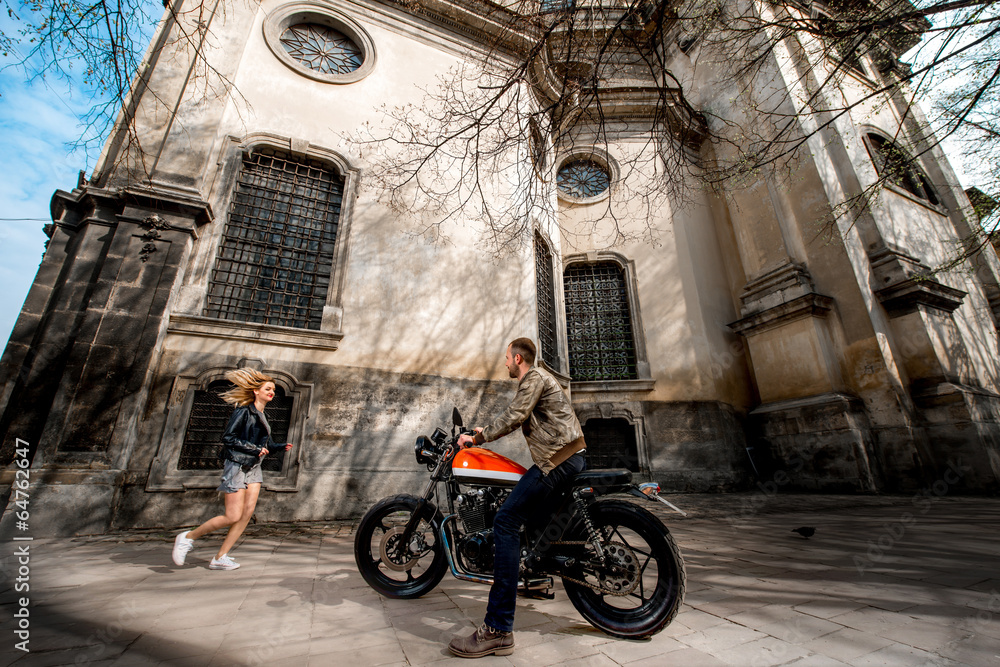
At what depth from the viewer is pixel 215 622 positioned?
2191 mm

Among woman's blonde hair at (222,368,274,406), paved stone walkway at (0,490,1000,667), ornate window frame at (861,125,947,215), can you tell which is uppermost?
ornate window frame at (861,125,947,215)

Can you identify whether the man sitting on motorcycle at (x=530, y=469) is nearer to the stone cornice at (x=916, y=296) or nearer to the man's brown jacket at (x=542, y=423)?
the man's brown jacket at (x=542, y=423)

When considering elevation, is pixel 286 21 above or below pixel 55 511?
above

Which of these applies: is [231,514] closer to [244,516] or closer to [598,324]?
[244,516]

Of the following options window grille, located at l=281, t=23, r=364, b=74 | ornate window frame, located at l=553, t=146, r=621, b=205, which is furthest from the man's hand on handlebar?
ornate window frame, located at l=553, t=146, r=621, b=205

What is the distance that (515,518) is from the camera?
2.17 m

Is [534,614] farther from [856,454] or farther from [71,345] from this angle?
[856,454]

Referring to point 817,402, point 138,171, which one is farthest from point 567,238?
point 138,171

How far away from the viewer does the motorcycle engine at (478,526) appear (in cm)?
240

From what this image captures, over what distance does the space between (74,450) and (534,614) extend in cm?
569

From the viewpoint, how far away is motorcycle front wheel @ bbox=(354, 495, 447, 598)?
260 centimetres

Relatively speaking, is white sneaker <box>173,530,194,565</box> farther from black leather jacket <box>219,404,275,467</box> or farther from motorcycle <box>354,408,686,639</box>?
motorcycle <box>354,408,686,639</box>

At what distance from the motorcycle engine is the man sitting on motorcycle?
0.31 m

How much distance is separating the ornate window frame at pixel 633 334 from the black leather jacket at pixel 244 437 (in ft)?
23.1
